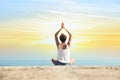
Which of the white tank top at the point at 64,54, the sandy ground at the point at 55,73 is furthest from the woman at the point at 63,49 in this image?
the sandy ground at the point at 55,73

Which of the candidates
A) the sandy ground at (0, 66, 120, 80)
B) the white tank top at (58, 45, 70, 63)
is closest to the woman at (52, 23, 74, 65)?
the white tank top at (58, 45, 70, 63)

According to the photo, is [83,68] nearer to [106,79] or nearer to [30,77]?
[106,79]

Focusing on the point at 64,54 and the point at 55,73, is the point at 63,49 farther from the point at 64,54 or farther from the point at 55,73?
the point at 55,73

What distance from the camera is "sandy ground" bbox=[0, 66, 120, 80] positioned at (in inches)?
171

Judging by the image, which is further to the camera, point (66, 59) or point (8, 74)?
point (66, 59)

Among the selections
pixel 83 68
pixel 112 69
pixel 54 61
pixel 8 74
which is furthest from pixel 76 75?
pixel 54 61

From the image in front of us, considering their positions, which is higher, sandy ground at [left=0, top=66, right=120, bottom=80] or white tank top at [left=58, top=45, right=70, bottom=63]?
sandy ground at [left=0, top=66, right=120, bottom=80]

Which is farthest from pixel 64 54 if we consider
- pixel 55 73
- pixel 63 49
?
pixel 55 73

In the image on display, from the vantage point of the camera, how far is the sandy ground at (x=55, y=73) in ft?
14.2

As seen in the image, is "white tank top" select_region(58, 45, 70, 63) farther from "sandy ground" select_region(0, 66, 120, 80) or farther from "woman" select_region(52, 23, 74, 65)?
"sandy ground" select_region(0, 66, 120, 80)

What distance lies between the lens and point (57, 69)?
4387 millimetres

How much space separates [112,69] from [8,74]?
143cm

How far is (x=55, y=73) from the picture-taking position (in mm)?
4344

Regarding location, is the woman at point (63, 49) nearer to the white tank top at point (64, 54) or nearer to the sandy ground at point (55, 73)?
the white tank top at point (64, 54)
